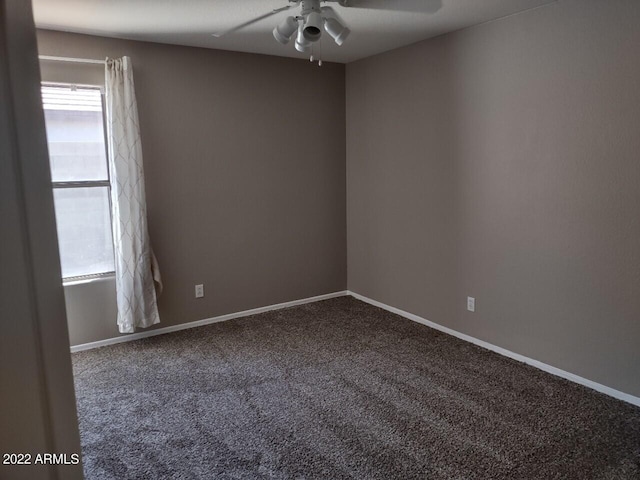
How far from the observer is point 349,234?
4.95 metres

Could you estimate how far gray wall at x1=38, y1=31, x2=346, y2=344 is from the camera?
375 cm

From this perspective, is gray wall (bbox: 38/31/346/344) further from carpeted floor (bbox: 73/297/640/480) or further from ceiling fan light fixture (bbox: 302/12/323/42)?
ceiling fan light fixture (bbox: 302/12/323/42)

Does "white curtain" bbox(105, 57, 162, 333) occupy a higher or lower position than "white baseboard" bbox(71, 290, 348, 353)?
higher

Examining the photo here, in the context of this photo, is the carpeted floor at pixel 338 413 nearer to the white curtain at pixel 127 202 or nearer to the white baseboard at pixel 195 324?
the white baseboard at pixel 195 324

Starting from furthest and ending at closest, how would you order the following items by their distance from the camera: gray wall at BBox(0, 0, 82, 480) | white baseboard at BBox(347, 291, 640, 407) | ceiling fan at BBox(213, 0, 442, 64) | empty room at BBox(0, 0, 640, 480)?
white baseboard at BBox(347, 291, 640, 407), ceiling fan at BBox(213, 0, 442, 64), empty room at BBox(0, 0, 640, 480), gray wall at BBox(0, 0, 82, 480)

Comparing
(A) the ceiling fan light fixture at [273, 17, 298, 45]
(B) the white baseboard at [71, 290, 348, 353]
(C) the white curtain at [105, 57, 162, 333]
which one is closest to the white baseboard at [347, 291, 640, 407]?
(B) the white baseboard at [71, 290, 348, 353]

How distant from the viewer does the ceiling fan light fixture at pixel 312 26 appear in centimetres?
257

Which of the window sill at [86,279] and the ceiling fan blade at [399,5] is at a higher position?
the ceiling fan blade at [399,5]

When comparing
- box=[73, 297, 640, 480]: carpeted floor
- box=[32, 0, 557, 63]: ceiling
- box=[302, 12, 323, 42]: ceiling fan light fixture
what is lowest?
box=[73, 297, 640, 480]: carpeted floor

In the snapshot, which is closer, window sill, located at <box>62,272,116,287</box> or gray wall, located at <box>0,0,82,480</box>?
gray wall, located at <box>0,0,82,480</box>

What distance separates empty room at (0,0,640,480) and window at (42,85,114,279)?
16 mm

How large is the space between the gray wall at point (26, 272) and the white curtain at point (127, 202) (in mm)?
2967

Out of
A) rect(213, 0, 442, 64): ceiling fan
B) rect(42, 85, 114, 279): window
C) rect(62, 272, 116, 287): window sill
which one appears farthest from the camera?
rect(62, 272, 116, 287): window sill

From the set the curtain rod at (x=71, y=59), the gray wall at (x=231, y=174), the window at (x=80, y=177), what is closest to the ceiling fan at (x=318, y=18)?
the gray wall at (x=231, y=174)
